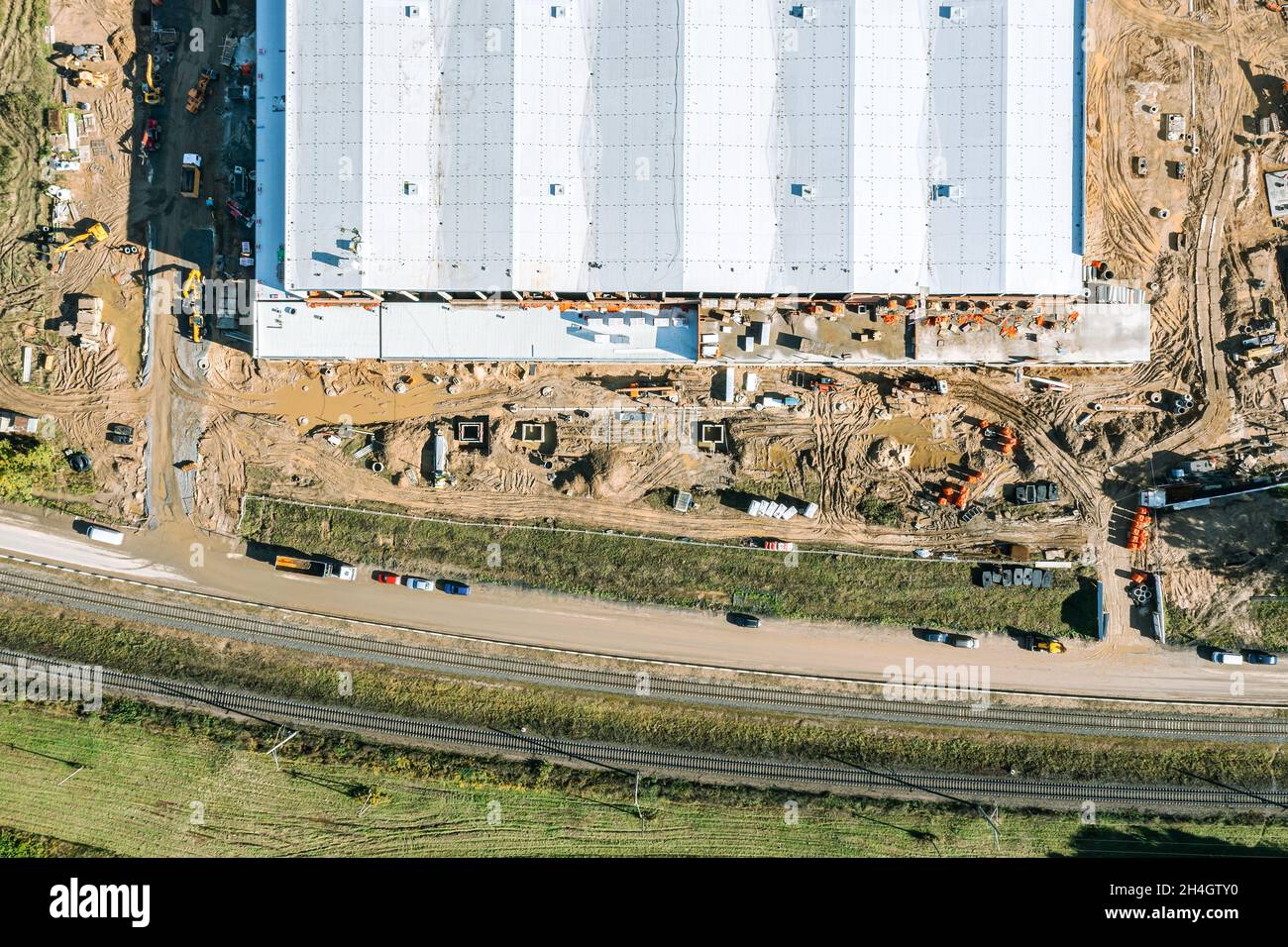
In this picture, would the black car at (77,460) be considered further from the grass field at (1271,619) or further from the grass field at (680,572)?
the grass field at (1271,619)

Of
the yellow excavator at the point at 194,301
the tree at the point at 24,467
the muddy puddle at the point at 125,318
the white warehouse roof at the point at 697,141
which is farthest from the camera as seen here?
the muddy puddle at the point at 125,318

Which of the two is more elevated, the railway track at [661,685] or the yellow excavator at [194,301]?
the yellow excavator at [194,301]

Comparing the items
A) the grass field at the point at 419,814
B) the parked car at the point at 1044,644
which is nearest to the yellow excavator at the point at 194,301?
the grass field at the point at 419,814

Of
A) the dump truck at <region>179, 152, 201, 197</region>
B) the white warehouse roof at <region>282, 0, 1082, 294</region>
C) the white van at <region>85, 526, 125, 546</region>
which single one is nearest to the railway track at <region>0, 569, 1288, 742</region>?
the white van at <region>85, 526, 125, 546</region>

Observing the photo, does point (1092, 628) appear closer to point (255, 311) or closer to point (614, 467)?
point (614, 467)

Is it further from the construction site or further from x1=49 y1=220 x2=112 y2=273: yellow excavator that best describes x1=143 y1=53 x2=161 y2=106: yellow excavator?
x1=49 y1=220 x2=112 y2=273: yellow excavator
